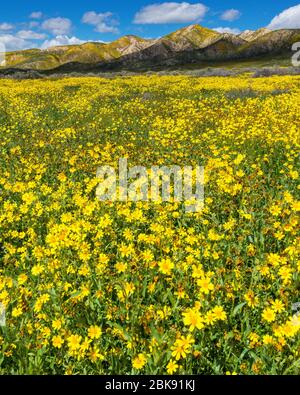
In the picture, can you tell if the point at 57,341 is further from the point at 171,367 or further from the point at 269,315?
the point at 269,315

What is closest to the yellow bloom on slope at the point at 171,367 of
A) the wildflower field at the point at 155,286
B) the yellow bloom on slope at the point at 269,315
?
the wildflower field at the point at 155,286

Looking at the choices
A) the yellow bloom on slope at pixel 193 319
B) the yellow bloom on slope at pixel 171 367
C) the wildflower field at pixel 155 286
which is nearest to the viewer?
the yellow bloom on slope at pixel 171 367

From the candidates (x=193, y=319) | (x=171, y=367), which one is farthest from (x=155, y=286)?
(x=171, y=367)

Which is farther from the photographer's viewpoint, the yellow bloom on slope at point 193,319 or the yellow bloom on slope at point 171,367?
the yellow bloom on slope at point 193,319

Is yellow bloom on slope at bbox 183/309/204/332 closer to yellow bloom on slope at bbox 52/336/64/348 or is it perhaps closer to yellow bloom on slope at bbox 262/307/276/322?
yellow bloom on slope at bbox 262/307/276/322

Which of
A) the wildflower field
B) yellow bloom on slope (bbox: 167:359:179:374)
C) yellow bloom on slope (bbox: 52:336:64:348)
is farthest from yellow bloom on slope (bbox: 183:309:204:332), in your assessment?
yellow bloom on slope (bbox: 52:336:64:348)

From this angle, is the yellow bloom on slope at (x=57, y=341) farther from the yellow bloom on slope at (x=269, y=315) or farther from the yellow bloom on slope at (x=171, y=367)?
the yellow bloom on slope at (x=269, y=315)

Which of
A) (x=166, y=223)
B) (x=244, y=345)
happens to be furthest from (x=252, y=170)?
(x=244, y=345)

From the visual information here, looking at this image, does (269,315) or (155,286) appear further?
(155,286)

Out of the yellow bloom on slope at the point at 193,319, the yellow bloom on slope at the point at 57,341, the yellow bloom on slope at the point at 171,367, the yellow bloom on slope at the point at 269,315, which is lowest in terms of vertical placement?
the yellow bloom on slope at the point at 171,367

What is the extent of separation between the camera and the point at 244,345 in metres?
4.01
